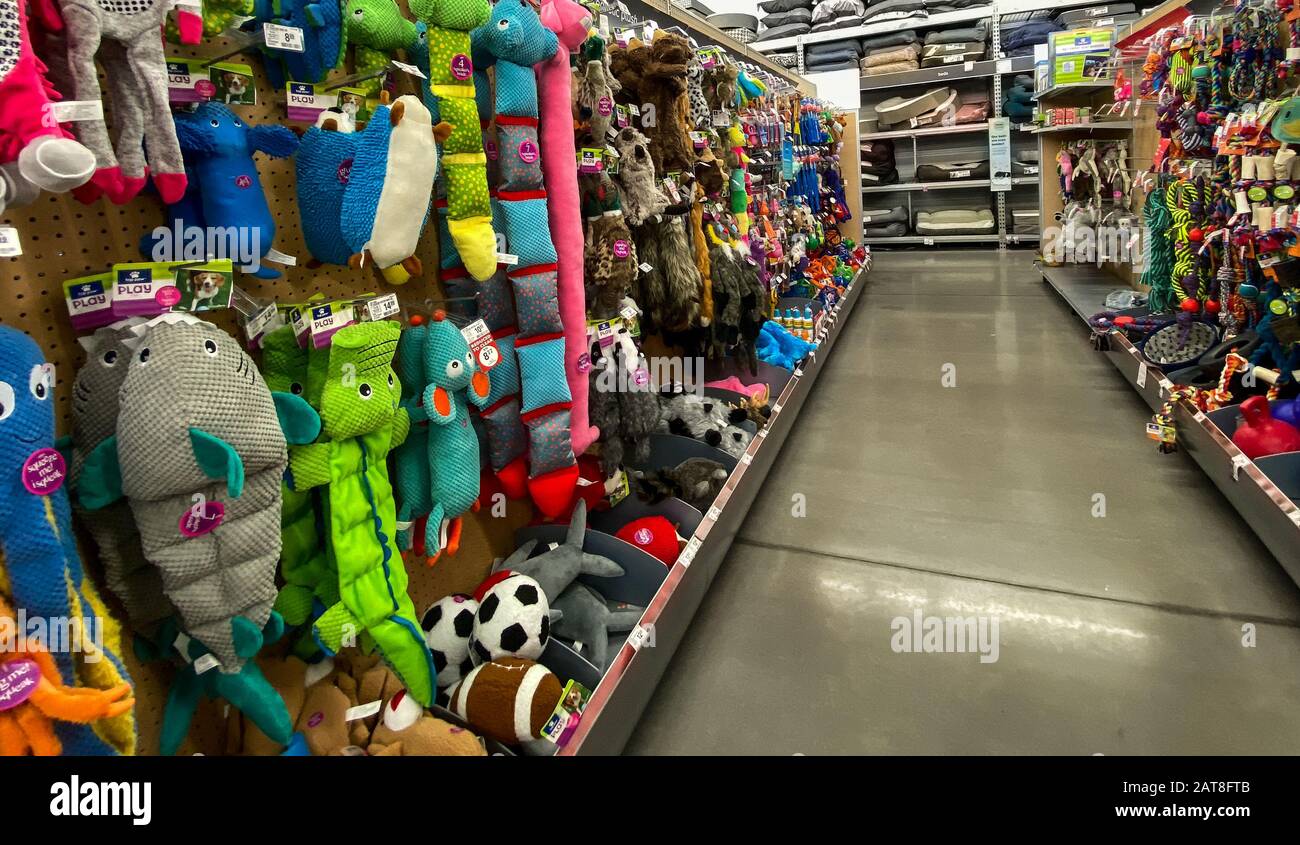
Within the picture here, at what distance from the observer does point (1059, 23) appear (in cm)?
966

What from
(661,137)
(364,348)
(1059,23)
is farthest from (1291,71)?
(1059,23)

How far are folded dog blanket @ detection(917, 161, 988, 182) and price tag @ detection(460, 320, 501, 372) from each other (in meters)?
9.65

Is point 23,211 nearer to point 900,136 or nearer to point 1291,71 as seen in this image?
point 1291,71

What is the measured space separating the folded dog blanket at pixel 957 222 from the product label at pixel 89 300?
418 inches

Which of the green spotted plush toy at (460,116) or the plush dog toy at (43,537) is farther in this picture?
the green spotted plush toy at (460,116)

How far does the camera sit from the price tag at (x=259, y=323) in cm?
148

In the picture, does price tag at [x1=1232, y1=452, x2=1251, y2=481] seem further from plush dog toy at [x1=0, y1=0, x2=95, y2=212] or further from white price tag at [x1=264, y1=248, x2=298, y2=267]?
plush dog toy at [x1=0, y1=0, x2=95, y2=212]

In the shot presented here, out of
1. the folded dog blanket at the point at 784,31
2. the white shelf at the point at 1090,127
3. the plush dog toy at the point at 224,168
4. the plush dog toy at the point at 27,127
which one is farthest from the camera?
the folded dog blanket at the point at 784,31


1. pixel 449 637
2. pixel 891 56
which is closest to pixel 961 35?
pixel 891 56

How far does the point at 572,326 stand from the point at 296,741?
1.19 meters

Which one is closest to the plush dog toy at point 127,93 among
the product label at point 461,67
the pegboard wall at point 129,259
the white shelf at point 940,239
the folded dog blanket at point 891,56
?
the pegboard wall at point 129,259

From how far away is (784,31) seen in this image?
35.5 feet

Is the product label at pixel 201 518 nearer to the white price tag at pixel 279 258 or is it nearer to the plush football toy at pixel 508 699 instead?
the white price tag at pixel 279 258

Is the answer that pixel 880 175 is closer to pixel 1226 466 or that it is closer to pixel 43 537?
pixel 1226 466
